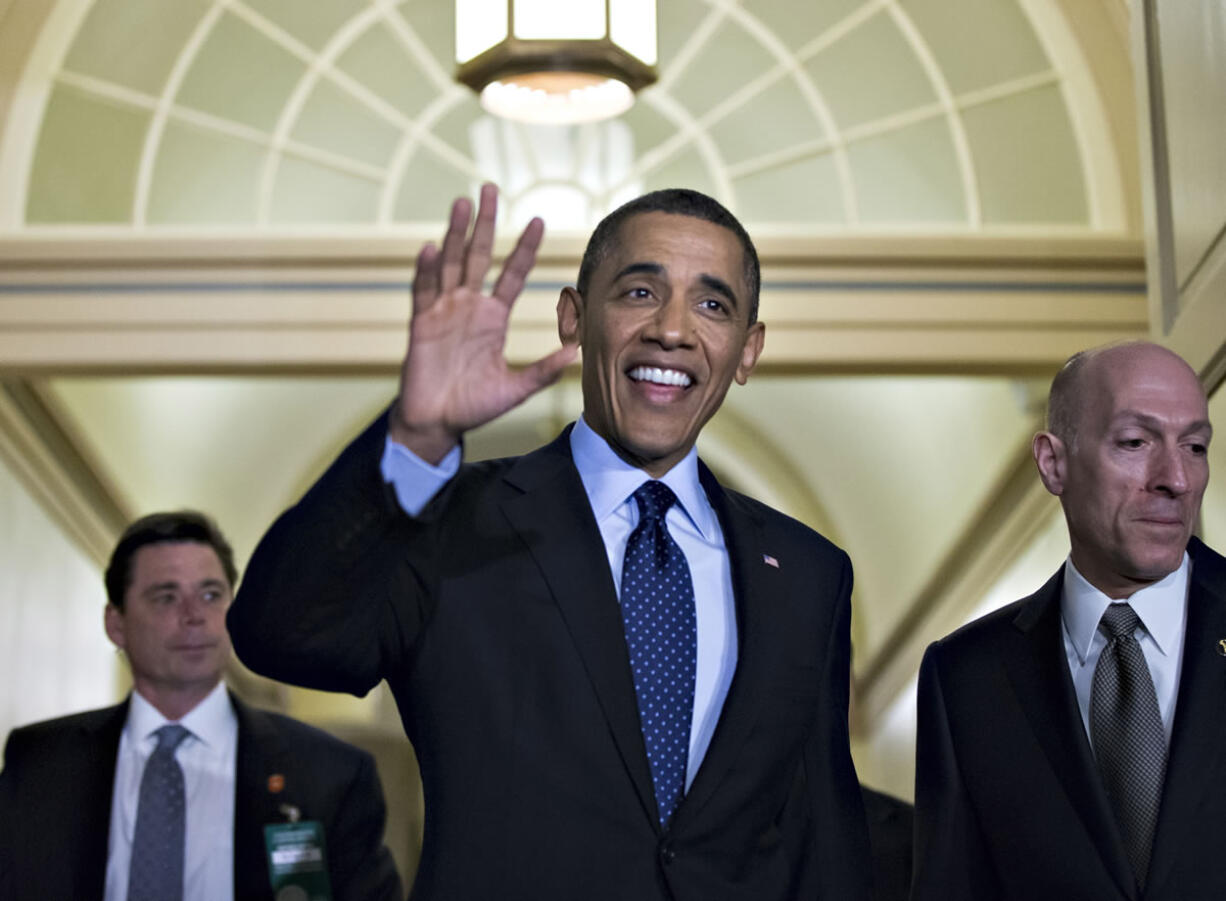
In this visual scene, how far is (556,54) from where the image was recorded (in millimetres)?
3281

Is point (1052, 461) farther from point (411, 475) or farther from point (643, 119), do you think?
point (643, 119)

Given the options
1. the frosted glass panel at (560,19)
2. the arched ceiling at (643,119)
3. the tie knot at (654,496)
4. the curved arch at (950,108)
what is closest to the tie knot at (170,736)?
the frosted glass panel at (560,19)

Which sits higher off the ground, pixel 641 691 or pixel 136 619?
pixel 136 619

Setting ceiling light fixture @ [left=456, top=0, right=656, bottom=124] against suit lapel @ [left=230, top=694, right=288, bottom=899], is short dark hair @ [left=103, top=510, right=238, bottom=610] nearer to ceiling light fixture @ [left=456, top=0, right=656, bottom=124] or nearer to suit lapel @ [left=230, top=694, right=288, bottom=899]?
suit lapel @ [left=230, top=694, right=288, bottom=899]

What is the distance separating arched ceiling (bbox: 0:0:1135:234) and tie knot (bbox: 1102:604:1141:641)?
3496 millimetres

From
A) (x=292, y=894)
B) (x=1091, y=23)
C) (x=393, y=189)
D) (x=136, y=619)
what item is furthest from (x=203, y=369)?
(x=1091, y=23)

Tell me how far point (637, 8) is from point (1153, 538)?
1.56 meters

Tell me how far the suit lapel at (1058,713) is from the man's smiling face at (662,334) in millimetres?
613

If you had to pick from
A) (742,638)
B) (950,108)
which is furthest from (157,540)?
(950,108)

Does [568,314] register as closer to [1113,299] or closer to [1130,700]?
[1130,700]

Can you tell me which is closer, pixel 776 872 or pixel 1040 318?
pixel 776 872

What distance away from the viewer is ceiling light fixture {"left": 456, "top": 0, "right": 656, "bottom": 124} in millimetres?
3283

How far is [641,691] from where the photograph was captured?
198cm

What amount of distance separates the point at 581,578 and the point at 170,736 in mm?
2045
